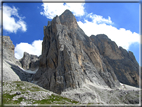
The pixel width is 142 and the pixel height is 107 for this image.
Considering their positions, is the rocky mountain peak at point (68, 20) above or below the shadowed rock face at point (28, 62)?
above

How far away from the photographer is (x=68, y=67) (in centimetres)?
5741

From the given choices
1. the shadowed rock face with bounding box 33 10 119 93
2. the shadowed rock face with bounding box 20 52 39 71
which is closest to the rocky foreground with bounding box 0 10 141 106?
the shadowed rock face with bounding box 33 10 119 93

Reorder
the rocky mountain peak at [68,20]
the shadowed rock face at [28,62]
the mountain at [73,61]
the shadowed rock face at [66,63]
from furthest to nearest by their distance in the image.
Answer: the shadowed rock face at [28,62] < the rocky mountain peak at [68,20] < the mountain at [73,61] < the shadowed rock face at [66,63]

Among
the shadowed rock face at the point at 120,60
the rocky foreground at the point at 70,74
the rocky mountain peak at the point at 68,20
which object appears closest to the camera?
the rocky foreground at the point at 70,74

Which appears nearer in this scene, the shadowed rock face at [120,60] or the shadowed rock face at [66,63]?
the shadowed rock face at [66,63]

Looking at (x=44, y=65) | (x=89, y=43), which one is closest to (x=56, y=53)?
(x=44, y=65)

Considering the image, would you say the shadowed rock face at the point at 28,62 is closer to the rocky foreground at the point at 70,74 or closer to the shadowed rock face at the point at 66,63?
the rocky foreground at the point at 70,74

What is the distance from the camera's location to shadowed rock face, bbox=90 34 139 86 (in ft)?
330

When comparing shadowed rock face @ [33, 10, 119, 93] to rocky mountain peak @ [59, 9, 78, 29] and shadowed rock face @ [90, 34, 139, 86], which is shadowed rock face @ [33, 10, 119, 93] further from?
shadowed rock face @ [90, 34, 139, 86]

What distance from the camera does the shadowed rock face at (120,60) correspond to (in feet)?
330

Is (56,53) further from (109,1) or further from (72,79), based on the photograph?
(109,1)

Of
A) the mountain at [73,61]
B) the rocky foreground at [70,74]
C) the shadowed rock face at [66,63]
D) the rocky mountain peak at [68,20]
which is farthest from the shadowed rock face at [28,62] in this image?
the rocky mountain peak at [68,20]

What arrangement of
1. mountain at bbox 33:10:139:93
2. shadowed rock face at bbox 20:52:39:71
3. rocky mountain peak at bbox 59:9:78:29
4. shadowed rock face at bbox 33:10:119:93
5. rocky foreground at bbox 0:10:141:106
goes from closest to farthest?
rocky foreground at bbox 0:10:141:106 < shadowed rock face at bbox 33:10:119:93 < mountain at bbox 33:10:139:93 < rocky mountain peak at bbox 59:9:78:29 < shadowed rock face at bbox 20:52:39:71

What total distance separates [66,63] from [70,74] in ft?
22.2
